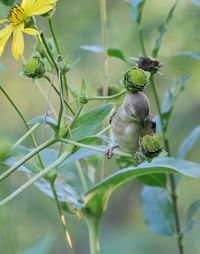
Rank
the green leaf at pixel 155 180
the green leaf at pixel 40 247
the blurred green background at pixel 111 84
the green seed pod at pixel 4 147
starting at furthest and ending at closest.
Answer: the blurred green background at pixel 111 84, the green leaf at pixel 155 180, the green leaf at pixel 40 247, the green seed pod at pixel 4 147

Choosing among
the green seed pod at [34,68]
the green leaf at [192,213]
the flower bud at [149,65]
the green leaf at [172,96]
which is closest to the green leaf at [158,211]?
the green leaf at [192,213]

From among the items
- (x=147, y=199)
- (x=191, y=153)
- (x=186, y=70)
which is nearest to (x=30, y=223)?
(x=191, y=153)

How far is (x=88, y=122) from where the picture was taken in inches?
37.3

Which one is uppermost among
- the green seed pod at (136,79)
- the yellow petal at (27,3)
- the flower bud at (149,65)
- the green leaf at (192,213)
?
the yellow petal at (27,3)

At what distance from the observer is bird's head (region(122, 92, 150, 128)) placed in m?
1.11

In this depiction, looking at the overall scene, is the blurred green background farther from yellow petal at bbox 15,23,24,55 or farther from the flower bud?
yellow petal at bbox 15,23,24,55

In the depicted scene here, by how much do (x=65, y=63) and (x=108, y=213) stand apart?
7.90ft

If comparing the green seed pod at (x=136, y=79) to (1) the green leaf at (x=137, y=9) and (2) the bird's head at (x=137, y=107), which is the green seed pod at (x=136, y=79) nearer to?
(2) the bird's head at (x=137, y=107)

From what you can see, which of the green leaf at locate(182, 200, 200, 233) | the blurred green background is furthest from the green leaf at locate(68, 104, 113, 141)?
the blurred green background

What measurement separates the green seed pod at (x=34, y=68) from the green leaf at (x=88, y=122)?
119 millimetres

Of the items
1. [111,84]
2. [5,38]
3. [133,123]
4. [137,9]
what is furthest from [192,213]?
[111,84]

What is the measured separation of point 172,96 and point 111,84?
38.9 inches

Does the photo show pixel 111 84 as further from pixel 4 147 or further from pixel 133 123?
pixel 4 147

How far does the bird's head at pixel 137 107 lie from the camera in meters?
1.11
